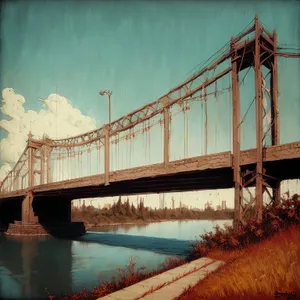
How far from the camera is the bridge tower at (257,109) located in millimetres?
16484

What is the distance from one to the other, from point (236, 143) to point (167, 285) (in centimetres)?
1122

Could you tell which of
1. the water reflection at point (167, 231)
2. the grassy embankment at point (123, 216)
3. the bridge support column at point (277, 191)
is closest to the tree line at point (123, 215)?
the grassy embankment at point (123, 216)

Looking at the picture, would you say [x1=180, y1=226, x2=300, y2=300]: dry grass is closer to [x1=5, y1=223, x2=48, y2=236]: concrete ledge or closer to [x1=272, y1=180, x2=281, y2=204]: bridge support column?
[x1=272, y1=180, x2=281, y2=204]: bridge support column

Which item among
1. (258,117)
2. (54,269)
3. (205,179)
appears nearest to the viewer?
(258,117)

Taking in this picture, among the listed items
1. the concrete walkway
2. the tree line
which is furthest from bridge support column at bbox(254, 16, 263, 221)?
the tree line

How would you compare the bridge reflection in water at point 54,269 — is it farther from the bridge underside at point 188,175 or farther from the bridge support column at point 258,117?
the bridge support column at point 258,117

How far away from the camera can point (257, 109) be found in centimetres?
1741

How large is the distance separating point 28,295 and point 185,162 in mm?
11576

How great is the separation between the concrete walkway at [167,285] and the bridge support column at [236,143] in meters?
6.68

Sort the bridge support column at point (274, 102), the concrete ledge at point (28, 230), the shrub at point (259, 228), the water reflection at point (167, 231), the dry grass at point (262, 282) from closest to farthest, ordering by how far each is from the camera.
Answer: the dry grass at point (262, 282) → the shrub at point (259, 228) → the bridge support column at point (274, 102) → the concrete ledge at point (28, 230) → the water reflection at point (167, 231)

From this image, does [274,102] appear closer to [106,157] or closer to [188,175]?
[188,175]

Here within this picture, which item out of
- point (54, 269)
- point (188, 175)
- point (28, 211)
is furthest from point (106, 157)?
point (28, 211)

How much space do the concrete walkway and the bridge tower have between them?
6335 millimetres

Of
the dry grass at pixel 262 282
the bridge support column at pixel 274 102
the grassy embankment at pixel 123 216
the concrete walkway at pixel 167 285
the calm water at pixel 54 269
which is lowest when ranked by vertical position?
the grassy embankment at pixel 123 216
